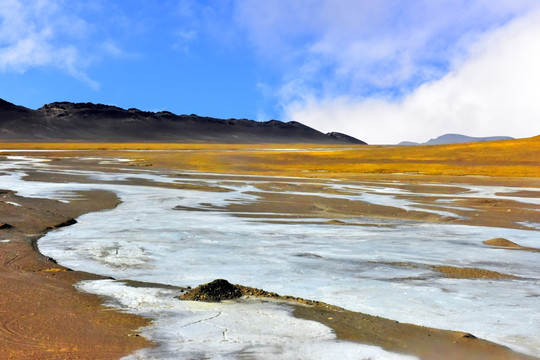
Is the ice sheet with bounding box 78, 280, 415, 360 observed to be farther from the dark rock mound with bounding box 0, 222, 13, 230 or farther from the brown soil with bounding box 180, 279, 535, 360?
the dark rock mound with bounding box 0, 222, 13, 230

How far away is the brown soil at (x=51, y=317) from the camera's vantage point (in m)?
5.36

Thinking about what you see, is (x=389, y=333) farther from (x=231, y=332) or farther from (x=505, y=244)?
(x=505, y=244)

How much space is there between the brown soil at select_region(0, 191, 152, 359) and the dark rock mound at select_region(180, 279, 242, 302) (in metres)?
0.95

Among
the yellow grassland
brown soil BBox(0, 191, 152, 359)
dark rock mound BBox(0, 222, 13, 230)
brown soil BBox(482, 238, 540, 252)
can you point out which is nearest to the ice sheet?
brown soil BBox(0, 191, 152, 359)

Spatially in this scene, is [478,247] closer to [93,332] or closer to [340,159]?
[93,332]

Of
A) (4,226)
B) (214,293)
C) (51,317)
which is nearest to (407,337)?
(214,293)

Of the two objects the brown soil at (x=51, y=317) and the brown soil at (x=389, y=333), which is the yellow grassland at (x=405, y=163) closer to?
the brown soil at (x=51, y=317)

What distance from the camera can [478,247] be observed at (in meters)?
11.9

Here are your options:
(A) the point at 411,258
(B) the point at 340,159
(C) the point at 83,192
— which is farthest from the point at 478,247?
(B) the point at 340,159

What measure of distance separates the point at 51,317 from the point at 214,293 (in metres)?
1.96

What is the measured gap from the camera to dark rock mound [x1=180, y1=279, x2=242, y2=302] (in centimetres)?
716

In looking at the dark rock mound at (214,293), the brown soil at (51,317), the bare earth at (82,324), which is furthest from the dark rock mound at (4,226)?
the dark rock mound at (214,293)

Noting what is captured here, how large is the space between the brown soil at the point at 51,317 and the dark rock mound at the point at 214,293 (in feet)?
3.13

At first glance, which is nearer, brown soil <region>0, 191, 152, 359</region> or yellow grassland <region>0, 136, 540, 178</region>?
brown soil <region>0, 191, 152, 359</region>
